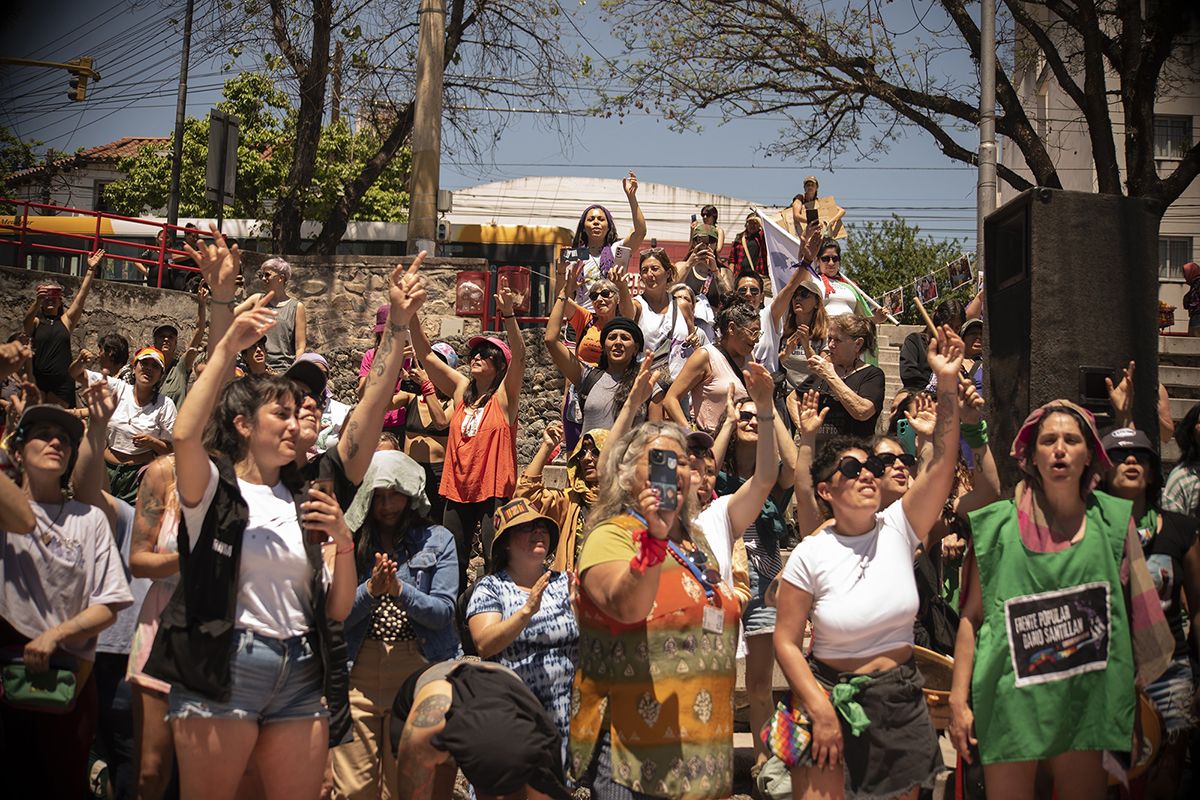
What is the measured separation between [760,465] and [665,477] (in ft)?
3.72

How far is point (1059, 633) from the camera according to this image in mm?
4180

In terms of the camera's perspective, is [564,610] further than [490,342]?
No

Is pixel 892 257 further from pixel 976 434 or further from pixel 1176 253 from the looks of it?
pixel 976 434

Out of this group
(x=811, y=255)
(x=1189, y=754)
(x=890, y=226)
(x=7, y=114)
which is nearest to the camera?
(x=1189, y=754)

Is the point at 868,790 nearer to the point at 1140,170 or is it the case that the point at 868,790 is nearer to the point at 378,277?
the point at 378,277

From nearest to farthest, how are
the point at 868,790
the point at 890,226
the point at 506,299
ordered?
the point at 868,790 → the point at 506,299 → the point at 890,226

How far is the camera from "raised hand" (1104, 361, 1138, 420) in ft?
16.8

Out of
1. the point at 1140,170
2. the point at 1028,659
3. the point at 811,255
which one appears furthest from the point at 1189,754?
the point at 1140,170

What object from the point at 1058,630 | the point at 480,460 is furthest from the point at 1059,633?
the point at 480,460

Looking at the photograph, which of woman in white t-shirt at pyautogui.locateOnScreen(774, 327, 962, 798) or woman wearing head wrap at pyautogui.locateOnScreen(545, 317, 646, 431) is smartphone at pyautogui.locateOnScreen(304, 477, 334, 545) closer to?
woman in white t-shirt at pyautogui.locateOnScreen(774, 327, 962, 798)

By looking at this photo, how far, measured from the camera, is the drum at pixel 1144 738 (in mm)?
4301

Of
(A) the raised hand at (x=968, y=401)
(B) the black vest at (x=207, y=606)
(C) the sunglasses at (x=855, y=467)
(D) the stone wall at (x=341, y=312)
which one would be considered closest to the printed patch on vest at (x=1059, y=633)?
(C) the sunglasses at (x=855, y=467)

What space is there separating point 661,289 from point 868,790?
4773 mm

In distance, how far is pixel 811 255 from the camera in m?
7.93
